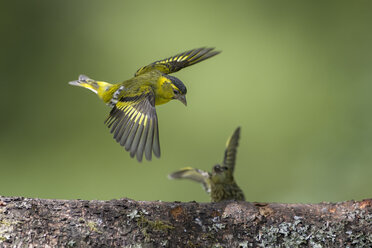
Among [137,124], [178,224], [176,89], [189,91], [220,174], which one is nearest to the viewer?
[178,224]

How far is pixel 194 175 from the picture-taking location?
5812 mm

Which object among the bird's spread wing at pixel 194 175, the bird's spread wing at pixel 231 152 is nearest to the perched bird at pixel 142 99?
the bird's spread wing at pixel 231 152

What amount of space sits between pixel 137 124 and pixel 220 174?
1.60 metres

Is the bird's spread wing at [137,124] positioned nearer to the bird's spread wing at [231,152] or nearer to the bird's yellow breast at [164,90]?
the bird's yellow breast at [164,90]

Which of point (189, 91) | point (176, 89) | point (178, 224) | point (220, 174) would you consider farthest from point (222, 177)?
point (178, 224)

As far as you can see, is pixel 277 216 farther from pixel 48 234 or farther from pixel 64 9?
pixel 64 9

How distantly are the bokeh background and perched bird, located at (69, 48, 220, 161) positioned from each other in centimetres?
153

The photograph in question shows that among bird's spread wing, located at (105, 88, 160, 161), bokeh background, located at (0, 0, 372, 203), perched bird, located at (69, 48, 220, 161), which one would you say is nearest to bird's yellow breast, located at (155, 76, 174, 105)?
perched bird, located at (69, 48, 220, 161)

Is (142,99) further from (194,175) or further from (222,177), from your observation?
(194,175)

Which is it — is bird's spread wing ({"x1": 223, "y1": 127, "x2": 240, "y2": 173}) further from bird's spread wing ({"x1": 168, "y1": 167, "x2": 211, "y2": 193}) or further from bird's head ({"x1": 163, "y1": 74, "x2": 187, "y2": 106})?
bird's head ({"x1": 163, "y1": 74, "x2": 187, "y2": 106})

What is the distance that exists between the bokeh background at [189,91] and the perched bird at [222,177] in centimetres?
87

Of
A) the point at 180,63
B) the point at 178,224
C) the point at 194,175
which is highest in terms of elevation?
the point at 180,63

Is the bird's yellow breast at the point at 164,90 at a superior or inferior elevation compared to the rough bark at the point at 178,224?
superior

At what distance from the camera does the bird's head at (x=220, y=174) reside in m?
5.43
